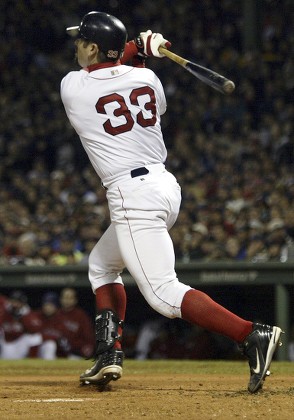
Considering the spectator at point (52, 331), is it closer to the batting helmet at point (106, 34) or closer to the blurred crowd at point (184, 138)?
the blurred crowd at point (184, 138)

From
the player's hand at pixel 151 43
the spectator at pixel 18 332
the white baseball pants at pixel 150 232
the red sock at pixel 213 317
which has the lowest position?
the spectator at pixel 18 332

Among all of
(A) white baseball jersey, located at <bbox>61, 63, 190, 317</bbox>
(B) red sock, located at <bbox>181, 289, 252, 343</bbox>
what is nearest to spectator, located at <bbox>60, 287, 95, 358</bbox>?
(A) white baseball jersey, located at <bbox>61, 63, 190, 317</bbox>

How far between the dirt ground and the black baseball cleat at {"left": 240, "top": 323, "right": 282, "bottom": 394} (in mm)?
86

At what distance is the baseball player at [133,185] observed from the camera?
446cm

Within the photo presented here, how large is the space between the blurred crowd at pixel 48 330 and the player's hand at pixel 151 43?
180 inches

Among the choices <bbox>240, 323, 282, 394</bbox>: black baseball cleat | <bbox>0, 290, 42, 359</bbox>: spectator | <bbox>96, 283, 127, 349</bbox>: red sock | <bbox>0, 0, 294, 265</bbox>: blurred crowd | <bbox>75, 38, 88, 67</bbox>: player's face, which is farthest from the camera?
<bbox>0, 0, 294, 265</bbox>: blurred crowd

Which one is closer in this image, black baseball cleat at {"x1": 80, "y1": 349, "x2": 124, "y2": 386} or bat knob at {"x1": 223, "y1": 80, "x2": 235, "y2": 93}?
bat knob at {"x1": 223, "y1": 80, "x2": 235, "y2": 93}

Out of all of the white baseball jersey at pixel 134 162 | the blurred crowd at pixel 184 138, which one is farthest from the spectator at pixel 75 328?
the white baseball jersey at pixel 134 162

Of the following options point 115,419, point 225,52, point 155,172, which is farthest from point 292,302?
point 225,52

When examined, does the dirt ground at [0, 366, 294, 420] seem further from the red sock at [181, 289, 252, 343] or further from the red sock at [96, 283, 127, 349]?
the red sock at [96, 283, 127, 349]

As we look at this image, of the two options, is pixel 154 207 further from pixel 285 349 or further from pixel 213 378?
pixel 285 349

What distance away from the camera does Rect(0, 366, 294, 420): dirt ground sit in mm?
3889

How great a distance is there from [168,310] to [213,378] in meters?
1.26

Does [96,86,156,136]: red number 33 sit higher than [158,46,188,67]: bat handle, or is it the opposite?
[158,46,188,67]: bat handle
